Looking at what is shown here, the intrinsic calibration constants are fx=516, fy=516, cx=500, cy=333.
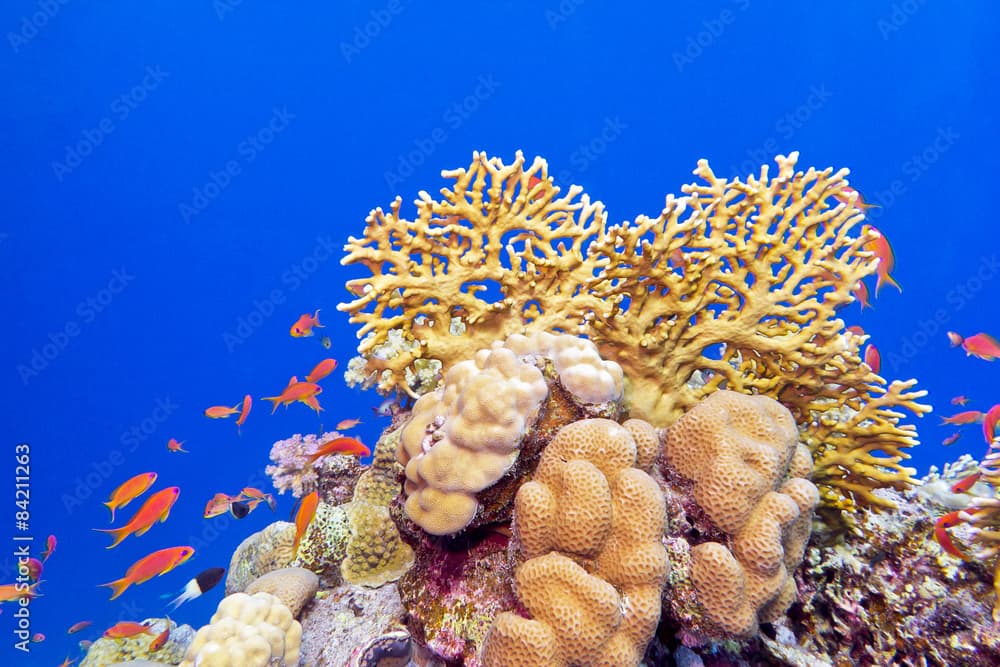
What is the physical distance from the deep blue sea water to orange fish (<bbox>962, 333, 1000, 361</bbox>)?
4681 centimetres

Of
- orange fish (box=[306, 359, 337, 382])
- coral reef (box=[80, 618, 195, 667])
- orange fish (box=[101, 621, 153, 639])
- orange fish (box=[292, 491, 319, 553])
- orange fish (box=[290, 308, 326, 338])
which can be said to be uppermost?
orange fish (box=[290, 308, 326, 338])

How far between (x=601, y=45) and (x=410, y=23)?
73.2 ft

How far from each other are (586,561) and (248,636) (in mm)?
1636

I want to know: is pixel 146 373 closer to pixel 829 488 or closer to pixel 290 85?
pixel 290 85

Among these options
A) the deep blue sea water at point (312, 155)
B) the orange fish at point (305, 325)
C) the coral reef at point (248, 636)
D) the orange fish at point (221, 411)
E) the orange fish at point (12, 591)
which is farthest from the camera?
the deep blue sea water at point (312, 155)

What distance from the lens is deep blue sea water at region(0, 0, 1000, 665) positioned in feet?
160

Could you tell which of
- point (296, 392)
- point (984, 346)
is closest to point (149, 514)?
point (296, 392)

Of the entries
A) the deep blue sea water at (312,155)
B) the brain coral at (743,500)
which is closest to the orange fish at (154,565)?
the brain coral at (743,500)

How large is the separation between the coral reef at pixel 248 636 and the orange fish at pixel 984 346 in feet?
20.8

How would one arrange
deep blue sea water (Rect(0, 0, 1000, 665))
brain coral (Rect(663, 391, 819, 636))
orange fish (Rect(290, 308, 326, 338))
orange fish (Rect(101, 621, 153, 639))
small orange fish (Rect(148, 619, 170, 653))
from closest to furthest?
brain coral (Rect(663, 391, 819, 636)), orange fish (Rect(101, 621, 153, 639)), small orange fish (Rect(148, 619, 170, 653)), orange fish (Rect(290, 308, 326, 338)), deep blue sea water (Rect(0, 0, 1000, 665))

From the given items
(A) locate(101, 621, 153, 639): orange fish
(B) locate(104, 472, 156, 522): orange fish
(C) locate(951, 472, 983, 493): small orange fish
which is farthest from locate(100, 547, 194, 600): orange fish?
(C) locate(951, 472, 983, 493): small orange fish

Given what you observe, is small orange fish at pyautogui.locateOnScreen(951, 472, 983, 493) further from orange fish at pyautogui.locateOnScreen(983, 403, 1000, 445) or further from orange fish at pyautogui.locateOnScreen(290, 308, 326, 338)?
orange fish at pyautogui.locateOnScreen(290, 308, 326, 338)

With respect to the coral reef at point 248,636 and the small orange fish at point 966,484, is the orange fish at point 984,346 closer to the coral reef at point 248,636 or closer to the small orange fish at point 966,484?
the small orange fish at point 966,484

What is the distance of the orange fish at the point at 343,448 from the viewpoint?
11.9ft
